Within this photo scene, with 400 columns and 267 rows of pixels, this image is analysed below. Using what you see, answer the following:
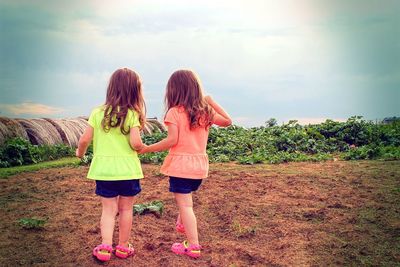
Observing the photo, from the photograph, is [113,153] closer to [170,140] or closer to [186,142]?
[170,140]

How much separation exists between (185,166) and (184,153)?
0.14m

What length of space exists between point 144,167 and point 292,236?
485cm

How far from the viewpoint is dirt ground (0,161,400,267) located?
4.82 m

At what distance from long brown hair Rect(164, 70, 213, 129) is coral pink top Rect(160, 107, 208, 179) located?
67 millimetres

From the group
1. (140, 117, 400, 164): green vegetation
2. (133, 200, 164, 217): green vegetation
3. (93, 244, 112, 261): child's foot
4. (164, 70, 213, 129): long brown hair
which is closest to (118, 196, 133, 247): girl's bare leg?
(93, 244, 112, 261): child's foot

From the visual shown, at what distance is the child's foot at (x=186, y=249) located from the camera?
4711mm

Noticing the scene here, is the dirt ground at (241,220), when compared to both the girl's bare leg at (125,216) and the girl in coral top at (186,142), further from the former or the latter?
the girl in coral top at (186,142)

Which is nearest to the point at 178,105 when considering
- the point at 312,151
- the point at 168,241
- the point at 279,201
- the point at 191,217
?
the point at 191,217

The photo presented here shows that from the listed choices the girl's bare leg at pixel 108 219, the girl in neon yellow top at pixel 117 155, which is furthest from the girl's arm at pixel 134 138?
the girl's bare leg at pixel 108 219

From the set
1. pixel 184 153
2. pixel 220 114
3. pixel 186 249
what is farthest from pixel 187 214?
pixel 220 114

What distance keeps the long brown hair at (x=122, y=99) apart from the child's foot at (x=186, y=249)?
1.23 meters

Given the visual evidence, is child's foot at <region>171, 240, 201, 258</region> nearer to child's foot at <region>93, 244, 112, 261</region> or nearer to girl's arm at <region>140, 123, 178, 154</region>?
child's foot at <region>93, 244, 112, 261</region>

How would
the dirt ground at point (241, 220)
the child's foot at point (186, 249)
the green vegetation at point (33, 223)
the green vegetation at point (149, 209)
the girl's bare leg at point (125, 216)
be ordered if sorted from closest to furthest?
the girl's bare leg at point (125, 216) → the child's foot at point (186, 249) → the dirt ground at point (241, 220) → the green vegetation at point (33, 223) → the green vegetation at point (149, 209)

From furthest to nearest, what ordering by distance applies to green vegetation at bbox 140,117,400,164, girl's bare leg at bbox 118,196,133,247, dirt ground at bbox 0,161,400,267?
green vegetation at bbox 140,117,400,164
dirt ground at bbox 0,161,400,267
girl's bare leg at bbox 118,196,133,247
